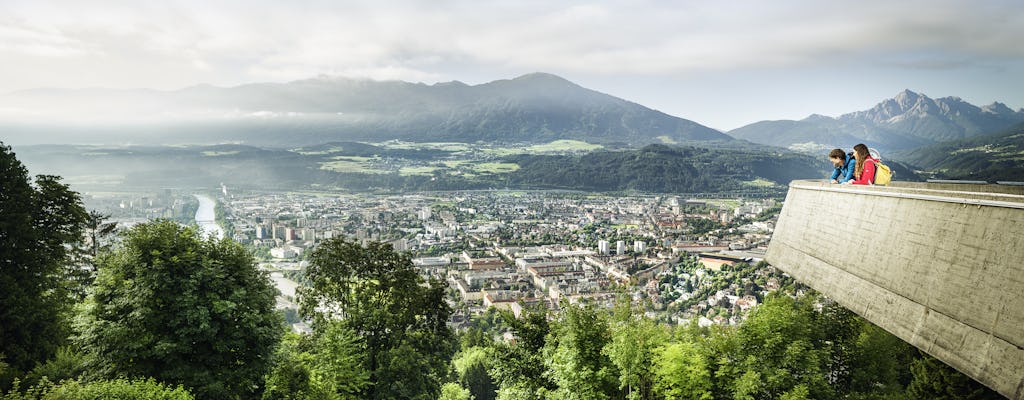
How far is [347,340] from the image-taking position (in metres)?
13.2

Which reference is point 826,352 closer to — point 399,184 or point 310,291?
point 310,291

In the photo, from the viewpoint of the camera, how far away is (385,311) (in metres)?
14.6

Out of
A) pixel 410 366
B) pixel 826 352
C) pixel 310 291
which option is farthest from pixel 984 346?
pixel 310 291

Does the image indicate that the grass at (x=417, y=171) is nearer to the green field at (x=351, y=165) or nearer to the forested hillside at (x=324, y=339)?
the green field at (x=351, y=165)

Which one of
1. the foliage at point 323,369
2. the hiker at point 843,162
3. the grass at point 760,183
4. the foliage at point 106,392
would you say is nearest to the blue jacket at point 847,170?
the hiker at point 843,162

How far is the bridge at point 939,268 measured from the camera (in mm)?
5125

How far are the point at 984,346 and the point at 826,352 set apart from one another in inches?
413

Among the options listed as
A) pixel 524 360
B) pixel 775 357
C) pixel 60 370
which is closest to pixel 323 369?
pixel 524 360

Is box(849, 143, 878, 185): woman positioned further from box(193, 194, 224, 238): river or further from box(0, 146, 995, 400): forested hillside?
box(193, 194, 224, 238): river

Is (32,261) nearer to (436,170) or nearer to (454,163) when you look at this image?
(436,170)

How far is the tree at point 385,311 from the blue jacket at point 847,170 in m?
10.4

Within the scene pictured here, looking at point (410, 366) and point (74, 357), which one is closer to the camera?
point (74, 357)

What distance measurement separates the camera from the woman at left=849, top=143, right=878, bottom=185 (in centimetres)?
920

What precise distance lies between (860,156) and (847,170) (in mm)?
488
